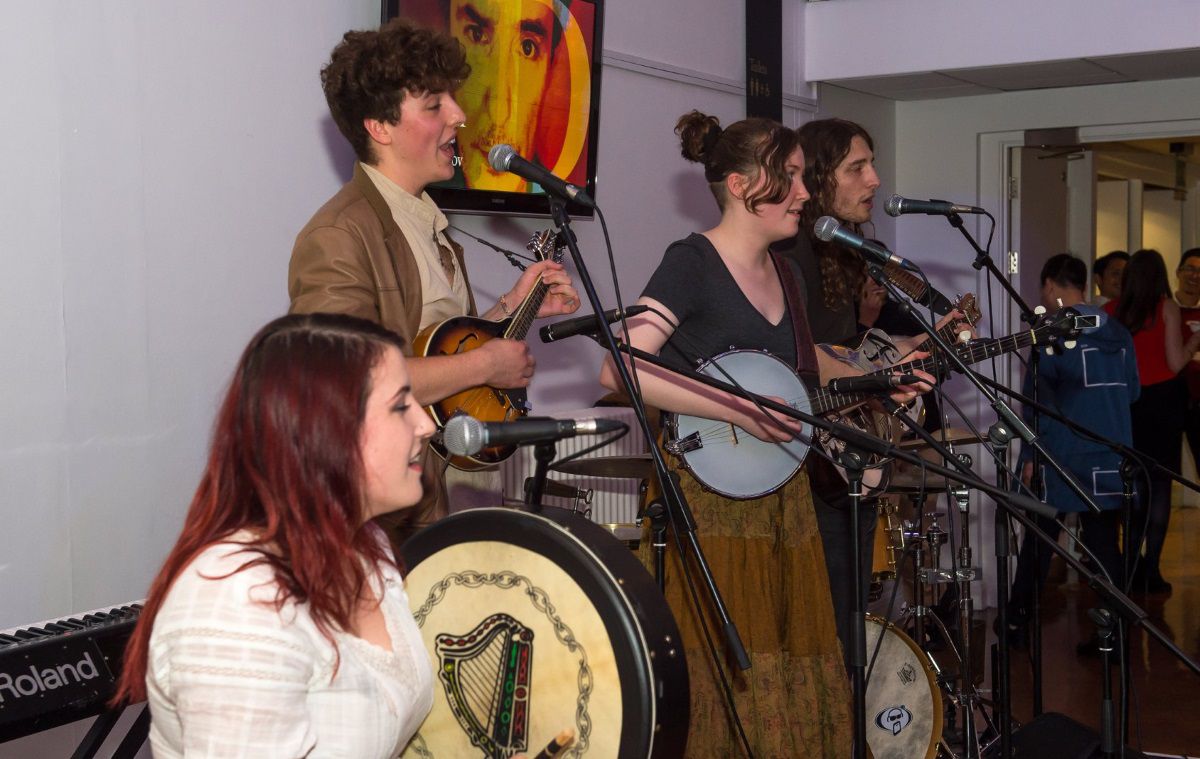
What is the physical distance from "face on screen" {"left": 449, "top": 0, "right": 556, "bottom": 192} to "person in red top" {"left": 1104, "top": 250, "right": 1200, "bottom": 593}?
3.34m

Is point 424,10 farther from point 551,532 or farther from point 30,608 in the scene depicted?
point 551,532

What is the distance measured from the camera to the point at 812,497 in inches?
120

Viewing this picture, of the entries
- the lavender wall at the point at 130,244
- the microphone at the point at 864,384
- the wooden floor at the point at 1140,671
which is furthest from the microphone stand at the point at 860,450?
the wooden floor at the point at 1140,671

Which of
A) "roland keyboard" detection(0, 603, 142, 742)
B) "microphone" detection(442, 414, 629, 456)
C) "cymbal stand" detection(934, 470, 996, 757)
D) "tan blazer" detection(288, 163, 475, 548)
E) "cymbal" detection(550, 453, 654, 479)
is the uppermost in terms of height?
"tan blazer" detection(288, 163, 475, 548)

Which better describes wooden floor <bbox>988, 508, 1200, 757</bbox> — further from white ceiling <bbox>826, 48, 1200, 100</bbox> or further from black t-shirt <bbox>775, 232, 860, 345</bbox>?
white ceiling <bbox>826, 48, 1200, 100</bbox>

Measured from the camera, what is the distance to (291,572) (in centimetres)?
150

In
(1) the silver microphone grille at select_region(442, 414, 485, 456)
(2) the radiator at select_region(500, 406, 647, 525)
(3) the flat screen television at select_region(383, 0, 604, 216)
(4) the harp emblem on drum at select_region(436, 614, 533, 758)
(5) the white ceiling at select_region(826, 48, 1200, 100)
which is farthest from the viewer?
(5) the white ceiling at select_region(826, 48, 1200, 100)

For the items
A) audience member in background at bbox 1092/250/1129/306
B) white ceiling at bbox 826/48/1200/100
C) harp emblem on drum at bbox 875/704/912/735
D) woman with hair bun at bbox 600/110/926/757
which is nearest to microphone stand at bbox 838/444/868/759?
woman with hair bun at bbox 600/110/926/757

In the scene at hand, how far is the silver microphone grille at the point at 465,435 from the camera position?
161 centimetres

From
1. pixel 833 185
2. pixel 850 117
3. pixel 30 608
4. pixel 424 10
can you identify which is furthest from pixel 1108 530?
pixel 30 608

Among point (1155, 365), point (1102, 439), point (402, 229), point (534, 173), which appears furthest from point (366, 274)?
point (1155, 365)

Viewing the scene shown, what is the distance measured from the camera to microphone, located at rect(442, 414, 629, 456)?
63.5 inches

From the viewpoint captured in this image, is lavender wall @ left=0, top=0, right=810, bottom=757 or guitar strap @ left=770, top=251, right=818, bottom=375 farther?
guitar strap @ left=770, top=251, right=818, bottom=375

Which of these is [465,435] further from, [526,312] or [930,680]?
[930,680]
